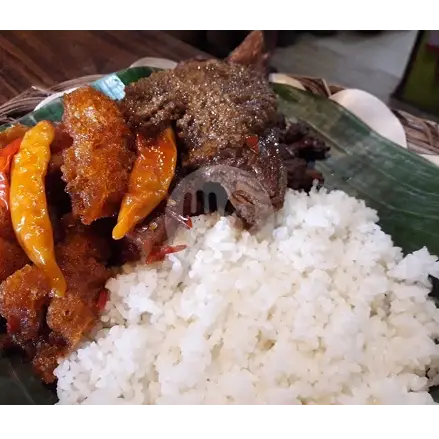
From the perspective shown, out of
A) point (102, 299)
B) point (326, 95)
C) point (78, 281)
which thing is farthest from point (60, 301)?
point (326, 95)

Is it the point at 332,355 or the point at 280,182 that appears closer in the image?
the point at 332,355

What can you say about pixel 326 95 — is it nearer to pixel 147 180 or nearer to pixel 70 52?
pixel 147 180

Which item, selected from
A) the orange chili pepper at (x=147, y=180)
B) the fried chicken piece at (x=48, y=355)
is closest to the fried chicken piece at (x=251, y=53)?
the orange chili pepper at (x=147, y=180)

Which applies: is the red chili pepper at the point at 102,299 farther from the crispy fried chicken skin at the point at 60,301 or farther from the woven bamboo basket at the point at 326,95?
the woven bamboo basket at the point at 326,95

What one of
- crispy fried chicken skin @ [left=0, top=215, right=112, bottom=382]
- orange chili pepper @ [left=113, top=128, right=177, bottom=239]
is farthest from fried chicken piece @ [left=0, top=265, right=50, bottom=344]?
orange chili pepper @ [left=113, top=128, right=177, bottom=239]
